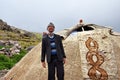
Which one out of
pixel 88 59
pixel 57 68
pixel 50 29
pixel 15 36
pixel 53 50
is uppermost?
pixel 15 36

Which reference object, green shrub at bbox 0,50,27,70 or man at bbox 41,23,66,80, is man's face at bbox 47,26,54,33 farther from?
green shrub at bbox 0,50,27,70

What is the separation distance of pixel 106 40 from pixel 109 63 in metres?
0.82

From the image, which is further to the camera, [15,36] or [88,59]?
[15,36]

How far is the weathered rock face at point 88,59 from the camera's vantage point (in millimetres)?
10078

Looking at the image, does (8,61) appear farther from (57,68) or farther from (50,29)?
(50,29)

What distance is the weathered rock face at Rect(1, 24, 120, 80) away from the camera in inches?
397

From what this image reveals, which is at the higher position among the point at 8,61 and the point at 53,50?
the point at 53,50

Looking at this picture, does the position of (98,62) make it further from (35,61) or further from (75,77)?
(35,61)

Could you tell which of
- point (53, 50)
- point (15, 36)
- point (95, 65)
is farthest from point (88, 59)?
point (15, 36)

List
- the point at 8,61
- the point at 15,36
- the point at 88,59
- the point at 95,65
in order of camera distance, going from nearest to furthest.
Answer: the point at 95,65 < the point at 88,59 < the point at 8,61 < the point at 15,36

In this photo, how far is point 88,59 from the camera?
400 inches

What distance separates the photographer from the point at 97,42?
1045 centimetres

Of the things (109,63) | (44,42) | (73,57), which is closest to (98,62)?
(109,63)

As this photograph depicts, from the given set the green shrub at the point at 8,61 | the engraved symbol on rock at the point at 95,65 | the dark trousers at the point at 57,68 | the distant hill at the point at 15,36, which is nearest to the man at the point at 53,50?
the dark trousers at the point at 57,68
